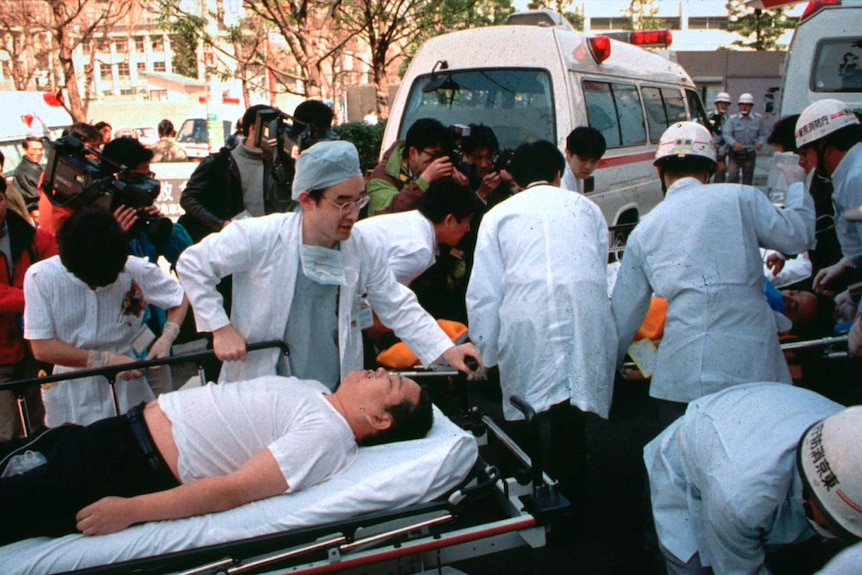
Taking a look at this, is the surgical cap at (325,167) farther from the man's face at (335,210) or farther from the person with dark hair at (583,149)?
the person with dark hair at (583,149)

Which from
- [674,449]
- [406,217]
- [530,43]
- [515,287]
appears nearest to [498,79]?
[530,43]

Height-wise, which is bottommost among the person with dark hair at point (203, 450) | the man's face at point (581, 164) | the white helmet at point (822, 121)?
the person with dark hair at point (203, 450)

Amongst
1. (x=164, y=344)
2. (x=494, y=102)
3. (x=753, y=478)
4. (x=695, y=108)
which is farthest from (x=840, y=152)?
(x=695, y=108)

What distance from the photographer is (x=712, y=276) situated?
10.5ft

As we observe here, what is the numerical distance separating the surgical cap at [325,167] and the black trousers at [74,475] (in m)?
1.06

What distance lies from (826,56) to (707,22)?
185 feet

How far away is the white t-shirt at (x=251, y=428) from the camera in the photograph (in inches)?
103

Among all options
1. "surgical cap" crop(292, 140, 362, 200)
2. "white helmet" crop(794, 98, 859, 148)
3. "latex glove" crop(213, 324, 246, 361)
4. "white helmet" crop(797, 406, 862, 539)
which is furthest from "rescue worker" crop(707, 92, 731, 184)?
"white helmet" crop(797, 406, 862, 539)

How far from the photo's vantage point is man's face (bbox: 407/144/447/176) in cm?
474

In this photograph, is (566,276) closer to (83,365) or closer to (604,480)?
(604,480)

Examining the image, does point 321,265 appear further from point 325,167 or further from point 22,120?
point 22,120

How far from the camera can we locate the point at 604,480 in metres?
4.19

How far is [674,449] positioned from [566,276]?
1.01m

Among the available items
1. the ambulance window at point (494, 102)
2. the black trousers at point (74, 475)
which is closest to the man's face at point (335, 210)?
the black trousers at point (74, 475)
